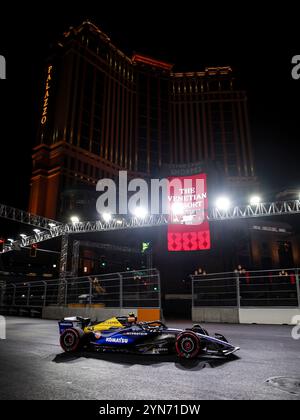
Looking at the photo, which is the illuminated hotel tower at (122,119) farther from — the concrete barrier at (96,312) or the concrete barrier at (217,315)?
the concrete barrier at (217,315)

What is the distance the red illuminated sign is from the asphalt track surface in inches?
783

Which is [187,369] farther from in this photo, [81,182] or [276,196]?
[81,182]

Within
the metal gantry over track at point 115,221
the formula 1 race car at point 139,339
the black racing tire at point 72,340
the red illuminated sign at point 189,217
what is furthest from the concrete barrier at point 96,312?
the red illuminated sign at point 189,217

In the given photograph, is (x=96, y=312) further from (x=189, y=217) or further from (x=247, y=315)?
(x=189, y=217)

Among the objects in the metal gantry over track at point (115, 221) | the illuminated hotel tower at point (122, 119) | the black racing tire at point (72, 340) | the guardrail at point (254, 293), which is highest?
the illuminated hotel tower at point (122, 119)

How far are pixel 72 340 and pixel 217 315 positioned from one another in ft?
26.3

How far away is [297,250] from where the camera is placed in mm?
35781

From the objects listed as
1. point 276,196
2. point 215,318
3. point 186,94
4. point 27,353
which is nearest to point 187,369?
point 27,353

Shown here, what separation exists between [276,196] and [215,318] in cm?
3528

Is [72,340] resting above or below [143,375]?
above

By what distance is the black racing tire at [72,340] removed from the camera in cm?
641

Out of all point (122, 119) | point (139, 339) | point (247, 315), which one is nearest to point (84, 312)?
point (247, 315)

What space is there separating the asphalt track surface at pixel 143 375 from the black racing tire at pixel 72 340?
7.8 inches

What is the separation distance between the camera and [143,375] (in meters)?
4.48
